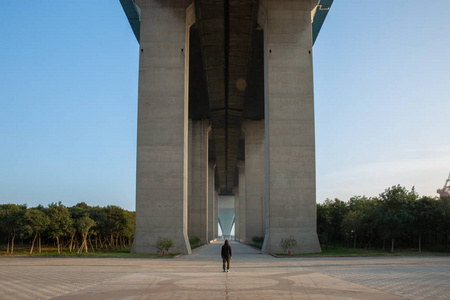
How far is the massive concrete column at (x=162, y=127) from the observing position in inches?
1288

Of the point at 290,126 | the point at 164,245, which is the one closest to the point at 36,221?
the point at 164,245

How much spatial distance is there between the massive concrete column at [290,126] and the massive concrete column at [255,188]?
1032 inches

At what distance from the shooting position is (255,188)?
60438 millimetres

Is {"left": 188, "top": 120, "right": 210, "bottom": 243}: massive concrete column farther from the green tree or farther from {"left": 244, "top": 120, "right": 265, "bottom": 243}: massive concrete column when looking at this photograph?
the green tree

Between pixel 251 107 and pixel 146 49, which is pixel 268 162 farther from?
pixel 251 107

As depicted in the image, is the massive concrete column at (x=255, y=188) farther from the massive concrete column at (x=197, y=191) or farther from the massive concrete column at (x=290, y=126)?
the massive concrete column at (x=290, y=126)

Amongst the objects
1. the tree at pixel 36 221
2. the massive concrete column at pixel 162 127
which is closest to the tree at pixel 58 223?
the tree at pixel 36 221

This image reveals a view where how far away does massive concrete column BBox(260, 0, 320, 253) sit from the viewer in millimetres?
32969

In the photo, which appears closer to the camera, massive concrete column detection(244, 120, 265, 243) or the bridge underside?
the bridge underside

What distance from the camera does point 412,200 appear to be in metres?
35.2

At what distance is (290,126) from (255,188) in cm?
2752

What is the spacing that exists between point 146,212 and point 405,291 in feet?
79.3

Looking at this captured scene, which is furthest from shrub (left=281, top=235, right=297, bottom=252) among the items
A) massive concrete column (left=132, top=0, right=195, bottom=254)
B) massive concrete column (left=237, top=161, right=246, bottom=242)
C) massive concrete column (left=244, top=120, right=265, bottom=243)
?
massive concrete column (left=237, top=161, right=246, bottom=242)

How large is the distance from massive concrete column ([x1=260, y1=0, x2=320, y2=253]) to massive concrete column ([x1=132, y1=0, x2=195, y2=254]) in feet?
21.8
